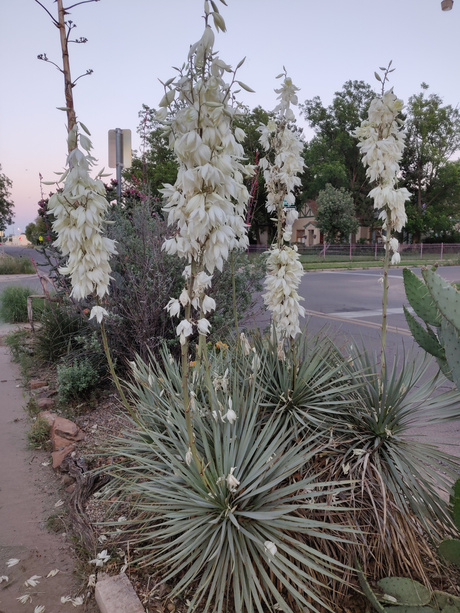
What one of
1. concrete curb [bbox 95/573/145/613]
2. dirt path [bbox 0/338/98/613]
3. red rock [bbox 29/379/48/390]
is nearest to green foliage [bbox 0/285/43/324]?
red rock [bbox 29/379/48/390]

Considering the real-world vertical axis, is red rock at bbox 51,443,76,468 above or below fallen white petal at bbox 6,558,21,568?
above

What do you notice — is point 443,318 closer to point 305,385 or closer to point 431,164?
point 305,385

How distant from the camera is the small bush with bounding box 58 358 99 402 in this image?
15.4 ft

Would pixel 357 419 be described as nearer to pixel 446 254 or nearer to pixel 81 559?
pixel 81 559

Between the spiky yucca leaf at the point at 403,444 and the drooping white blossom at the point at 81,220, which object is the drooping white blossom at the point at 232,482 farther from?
the drooping white blossom at the point at 81,220

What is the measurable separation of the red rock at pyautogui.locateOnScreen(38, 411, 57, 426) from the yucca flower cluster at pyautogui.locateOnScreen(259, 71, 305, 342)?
252 centimetres

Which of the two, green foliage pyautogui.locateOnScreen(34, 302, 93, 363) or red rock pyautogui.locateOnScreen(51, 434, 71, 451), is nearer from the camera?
red rock pyautogui.locateOnScreen(51, 434, 71, 451)

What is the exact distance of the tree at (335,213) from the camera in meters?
33.7

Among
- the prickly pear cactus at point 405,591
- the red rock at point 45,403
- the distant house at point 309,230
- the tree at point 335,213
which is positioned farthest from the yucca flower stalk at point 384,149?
the distant house at point 309,230

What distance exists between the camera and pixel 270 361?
127 inches

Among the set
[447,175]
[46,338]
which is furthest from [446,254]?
[46,338]

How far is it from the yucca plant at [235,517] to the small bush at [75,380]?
2035 mm

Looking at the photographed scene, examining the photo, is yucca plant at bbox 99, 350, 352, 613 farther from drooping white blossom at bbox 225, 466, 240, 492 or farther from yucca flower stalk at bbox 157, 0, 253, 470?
yucca flower stalk at bbox 157, 0, 253, 470

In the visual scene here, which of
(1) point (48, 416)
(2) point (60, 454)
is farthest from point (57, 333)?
(2) point (60, 454)
